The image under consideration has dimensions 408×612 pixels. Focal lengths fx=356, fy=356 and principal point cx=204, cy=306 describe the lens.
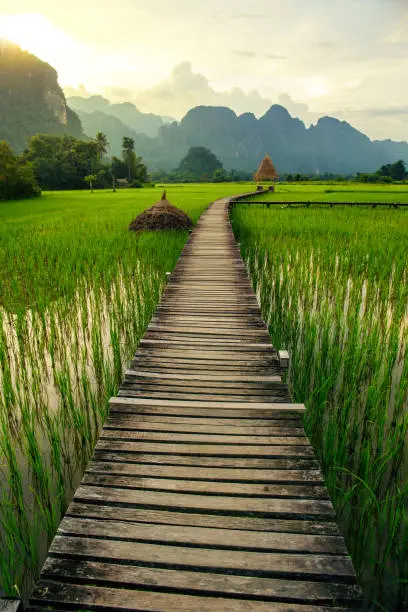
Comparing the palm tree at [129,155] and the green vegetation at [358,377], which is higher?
the palm tree at [129,155]

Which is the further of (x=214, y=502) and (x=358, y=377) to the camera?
(x=358, y=377)

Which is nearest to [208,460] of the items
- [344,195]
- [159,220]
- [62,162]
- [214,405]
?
[214,405]

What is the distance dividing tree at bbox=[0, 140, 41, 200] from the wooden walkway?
87.0 feet

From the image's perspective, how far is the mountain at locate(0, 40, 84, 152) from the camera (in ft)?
337

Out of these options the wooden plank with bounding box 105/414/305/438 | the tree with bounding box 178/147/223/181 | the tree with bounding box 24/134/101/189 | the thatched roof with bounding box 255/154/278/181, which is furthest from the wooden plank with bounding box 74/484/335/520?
the tree with bounding box 178/147/223/181

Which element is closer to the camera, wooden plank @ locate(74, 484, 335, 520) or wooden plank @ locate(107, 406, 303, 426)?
wooden plank @ locate(74, 484, 335, 520)

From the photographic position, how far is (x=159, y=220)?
1130cm

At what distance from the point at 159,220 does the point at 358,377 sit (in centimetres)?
911

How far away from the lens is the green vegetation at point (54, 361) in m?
2.09

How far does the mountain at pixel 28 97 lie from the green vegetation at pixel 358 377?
11330 cm

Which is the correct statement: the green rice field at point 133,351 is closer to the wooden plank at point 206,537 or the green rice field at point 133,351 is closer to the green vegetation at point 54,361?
the green vegetation at point 54,361

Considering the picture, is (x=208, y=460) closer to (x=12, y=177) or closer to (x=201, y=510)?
(x=201, y=510)

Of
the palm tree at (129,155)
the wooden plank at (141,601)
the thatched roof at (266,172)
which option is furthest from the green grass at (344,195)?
the palm tree at (129,155)

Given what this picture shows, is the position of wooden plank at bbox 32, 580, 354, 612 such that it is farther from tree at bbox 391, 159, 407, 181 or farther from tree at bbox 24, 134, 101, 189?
tree at bbox 391, 159, 407, 181
